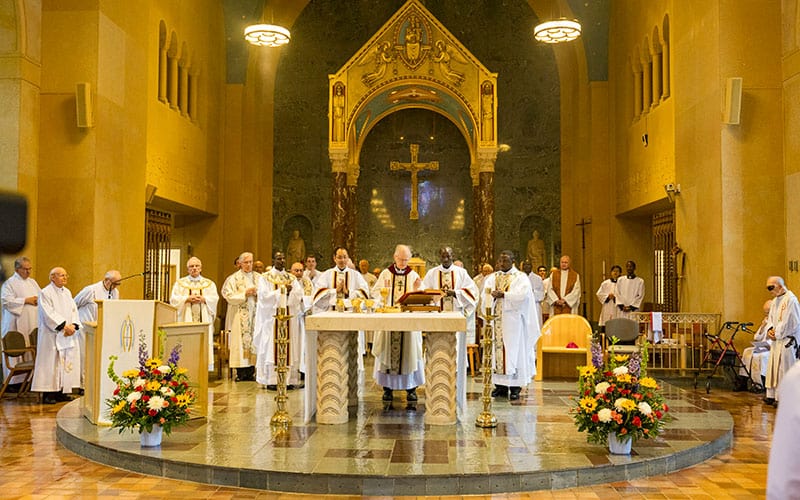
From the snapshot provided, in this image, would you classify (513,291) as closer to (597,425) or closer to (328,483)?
(597,425)

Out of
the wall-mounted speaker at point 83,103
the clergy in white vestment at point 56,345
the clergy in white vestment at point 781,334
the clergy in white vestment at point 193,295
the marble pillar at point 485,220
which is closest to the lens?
the clergy in white vestment at point 781,334

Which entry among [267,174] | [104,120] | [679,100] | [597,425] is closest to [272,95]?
[267,174]

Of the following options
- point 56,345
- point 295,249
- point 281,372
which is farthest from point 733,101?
point 295,249

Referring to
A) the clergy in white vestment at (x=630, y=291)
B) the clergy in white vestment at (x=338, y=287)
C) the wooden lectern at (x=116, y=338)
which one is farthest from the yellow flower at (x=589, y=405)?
the clergy in white vestment at (x=630, y=291)

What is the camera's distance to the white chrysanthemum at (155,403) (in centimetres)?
618

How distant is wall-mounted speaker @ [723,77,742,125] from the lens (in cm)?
1138

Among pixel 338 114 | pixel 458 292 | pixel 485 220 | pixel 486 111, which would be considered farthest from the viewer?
pixel 485 220

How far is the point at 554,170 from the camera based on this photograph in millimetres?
20234

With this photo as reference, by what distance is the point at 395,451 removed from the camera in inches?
247

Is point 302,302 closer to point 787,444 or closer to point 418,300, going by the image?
point 418,300

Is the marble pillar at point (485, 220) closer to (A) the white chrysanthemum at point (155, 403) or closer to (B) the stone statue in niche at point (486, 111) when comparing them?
(B) the stone statue in niche at point (486, 111)

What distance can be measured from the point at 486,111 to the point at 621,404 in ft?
38.2

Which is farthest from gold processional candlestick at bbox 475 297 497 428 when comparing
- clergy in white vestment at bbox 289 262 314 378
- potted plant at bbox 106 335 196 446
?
potted plant at bbox 106 335 196 446

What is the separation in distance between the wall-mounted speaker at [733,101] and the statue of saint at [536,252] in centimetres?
897
